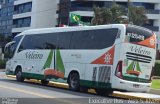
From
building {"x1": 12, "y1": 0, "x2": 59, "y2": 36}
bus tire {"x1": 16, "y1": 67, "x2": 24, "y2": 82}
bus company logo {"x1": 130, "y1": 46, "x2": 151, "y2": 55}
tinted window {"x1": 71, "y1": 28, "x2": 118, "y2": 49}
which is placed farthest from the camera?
building {"x1": 12, "y1": 0, "x2": 59, "y2": 36}

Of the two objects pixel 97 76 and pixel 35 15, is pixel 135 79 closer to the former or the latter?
pixel 97 76

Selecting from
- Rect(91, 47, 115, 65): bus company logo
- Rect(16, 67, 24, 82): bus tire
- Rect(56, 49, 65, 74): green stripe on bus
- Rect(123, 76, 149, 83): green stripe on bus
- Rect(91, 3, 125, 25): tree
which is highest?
Rect(91, 3, 125, 25): tree

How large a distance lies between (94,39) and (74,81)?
2582 mm

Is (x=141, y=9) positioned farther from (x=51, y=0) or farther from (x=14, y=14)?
(x=14, y=14)

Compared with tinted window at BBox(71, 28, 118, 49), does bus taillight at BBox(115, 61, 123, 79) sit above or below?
below

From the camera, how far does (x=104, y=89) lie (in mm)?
20781

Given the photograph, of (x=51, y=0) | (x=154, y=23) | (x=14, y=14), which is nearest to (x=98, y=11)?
(x=154, y=23)

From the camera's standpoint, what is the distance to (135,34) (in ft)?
65.3

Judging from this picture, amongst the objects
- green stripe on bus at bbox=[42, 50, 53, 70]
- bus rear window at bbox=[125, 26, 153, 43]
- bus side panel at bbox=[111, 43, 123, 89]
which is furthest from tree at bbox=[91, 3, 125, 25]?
bus side panel at bbox=[111, 43, 123, 89]

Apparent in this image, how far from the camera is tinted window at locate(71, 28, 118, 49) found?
20100mm

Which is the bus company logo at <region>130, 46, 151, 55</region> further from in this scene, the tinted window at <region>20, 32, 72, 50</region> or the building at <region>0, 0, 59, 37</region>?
the building at <region>0, 0, 59, 37</region>

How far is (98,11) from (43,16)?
30.1 metres

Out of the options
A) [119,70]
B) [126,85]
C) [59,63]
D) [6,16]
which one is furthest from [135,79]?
[6,16]

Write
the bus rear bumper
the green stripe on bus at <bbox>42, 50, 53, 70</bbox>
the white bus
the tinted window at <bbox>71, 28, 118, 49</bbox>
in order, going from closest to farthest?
the bus rear bumper → the white bus → the tinted window at <bbox>71, 28, 118, 49</bbox> → the green stripe on bus at <bbox>42, 50, 53, 70</bbox>
